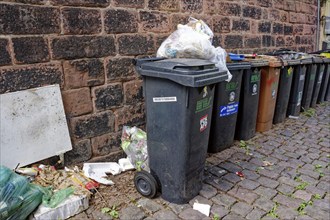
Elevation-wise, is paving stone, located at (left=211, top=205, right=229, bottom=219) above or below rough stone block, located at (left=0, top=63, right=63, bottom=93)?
below

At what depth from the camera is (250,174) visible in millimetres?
3398

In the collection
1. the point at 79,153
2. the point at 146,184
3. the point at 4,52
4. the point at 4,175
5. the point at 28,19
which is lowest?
the point at 146,184

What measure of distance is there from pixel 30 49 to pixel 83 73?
0.61 metres

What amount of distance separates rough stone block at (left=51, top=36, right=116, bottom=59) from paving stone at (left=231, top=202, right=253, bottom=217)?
222 cm

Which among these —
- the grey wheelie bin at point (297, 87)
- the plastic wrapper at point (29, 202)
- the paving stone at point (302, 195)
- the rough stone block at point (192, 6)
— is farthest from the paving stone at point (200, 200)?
the grey wheelie bin at point (297, 87)

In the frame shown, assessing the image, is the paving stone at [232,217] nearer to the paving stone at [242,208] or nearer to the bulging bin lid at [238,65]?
the paving stone at [242,208]

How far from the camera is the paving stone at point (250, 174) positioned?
333cm

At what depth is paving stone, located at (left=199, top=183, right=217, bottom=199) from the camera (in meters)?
2.94

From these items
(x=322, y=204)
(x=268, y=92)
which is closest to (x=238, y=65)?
(x=268, y=92)

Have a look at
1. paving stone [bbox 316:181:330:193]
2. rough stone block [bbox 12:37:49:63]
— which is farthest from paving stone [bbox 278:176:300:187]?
rough stone block [bbox 12:37:49:63]

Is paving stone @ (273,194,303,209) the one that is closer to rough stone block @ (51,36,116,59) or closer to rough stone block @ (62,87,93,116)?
rough stone block @ (62,87,93,116)

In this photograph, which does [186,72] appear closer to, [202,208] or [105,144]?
[202,208]

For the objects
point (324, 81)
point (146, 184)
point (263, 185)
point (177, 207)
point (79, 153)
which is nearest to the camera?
point (177, 207)

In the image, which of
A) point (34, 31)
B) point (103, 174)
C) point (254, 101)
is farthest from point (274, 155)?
point (34, 31)
